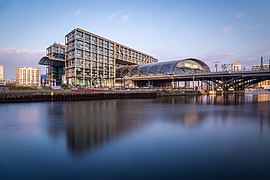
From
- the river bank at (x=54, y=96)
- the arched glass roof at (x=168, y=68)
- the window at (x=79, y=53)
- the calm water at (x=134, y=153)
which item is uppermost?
the window at (x=79, y=53)

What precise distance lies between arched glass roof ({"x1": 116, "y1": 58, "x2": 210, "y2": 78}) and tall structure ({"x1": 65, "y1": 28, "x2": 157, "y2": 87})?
10.2 meters

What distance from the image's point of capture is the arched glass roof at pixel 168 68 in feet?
297

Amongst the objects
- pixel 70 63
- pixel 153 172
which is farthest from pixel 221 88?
pixel 153 172

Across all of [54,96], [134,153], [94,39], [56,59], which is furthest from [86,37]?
[134,153]

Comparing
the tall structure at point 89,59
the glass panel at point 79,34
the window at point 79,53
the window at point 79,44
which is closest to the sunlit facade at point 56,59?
the tall structure at point 89,59

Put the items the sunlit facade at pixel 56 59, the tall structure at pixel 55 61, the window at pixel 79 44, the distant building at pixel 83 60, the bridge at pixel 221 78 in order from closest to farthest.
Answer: the bridge at pixel 221 78, the window at pixel 79 44, the distant building at pixel 83 60, the tall structure at pixel 55 61, the sunlit facade at pixel 56 59

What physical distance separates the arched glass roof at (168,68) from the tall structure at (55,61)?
107 feet

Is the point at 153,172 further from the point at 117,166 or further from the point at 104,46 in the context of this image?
the point at 104,46

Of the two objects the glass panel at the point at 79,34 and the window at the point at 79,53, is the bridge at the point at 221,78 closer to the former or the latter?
the window at the point at 79,53

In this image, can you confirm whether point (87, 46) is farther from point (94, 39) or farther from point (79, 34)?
point (79, 34)

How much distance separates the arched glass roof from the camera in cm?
9056

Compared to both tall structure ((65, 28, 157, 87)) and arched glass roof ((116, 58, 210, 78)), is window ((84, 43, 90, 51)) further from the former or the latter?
arched glass roof ((116, 58, 210, 78))

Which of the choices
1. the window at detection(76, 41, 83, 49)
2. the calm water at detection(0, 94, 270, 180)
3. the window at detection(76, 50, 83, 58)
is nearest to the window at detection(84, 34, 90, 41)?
the window at detection(76, 41, 83, 49)

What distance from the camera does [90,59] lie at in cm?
9000
